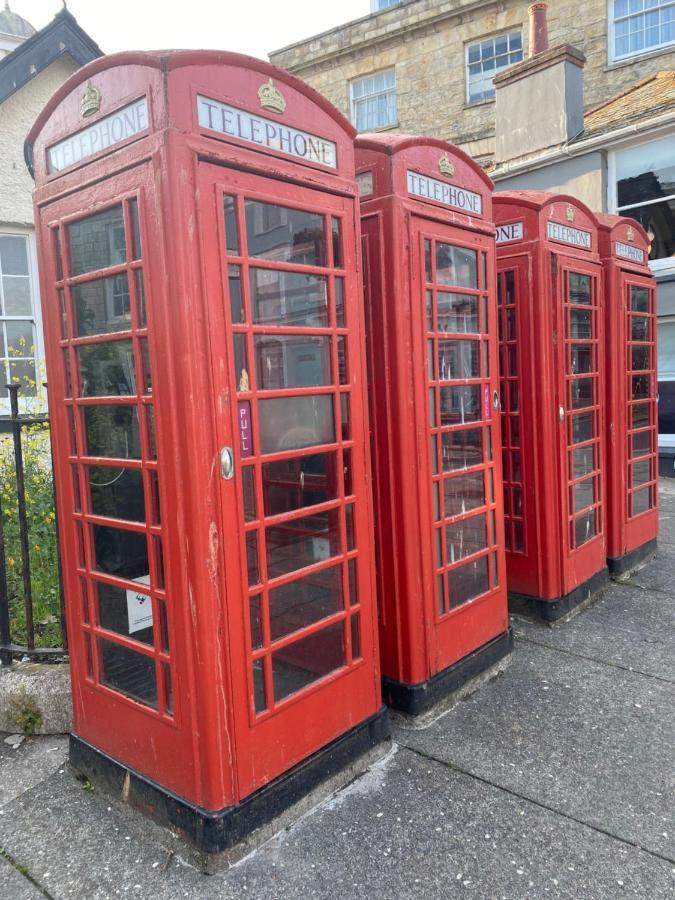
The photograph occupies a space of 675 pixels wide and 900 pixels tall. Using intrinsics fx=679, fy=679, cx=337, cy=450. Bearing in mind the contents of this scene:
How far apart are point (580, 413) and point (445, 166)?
85.5 inches

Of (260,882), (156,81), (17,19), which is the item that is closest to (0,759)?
(260,882)

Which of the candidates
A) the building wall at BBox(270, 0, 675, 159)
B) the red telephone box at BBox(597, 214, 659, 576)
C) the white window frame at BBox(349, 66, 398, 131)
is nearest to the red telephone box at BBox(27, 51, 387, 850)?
the red telephone box at BBox(597, 214, 659, 576)

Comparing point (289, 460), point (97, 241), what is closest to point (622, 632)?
point (289, 460)

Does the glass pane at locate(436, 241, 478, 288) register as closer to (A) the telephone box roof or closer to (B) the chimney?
(A) the telephone box roof

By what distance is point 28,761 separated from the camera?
312cm

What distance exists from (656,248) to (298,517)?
39.1ft

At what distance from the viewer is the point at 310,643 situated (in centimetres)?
275

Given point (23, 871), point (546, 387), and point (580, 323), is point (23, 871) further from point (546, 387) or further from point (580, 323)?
point (580, 323)

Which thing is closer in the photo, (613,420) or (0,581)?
(0,581)

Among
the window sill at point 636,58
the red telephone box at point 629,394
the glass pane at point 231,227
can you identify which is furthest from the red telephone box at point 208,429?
the window sill at point 636,58

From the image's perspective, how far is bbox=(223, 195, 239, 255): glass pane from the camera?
237cm

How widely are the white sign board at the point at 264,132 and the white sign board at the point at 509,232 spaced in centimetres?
197

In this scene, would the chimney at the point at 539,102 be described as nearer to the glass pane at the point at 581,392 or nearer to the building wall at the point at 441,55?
the building wall at the point at 441,55

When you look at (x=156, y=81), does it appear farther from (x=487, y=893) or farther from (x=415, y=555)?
(x=487, y=893)
